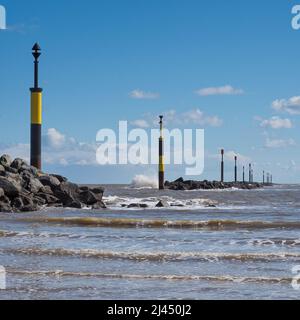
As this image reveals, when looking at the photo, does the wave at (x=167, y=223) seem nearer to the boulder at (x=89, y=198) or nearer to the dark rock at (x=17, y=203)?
Result: the dark rock at (x=17, y=203)

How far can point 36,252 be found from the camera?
10.4 meters

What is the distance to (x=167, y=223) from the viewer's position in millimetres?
16016

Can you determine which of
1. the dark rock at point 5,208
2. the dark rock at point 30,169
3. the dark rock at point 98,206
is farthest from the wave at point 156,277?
the dark rock at point 30,169

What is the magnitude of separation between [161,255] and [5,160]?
15.2 m

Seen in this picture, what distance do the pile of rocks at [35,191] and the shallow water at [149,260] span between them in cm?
361

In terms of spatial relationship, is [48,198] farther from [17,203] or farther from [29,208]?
[29,208]

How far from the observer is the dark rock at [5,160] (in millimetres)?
23430

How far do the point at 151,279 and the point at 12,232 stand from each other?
18.7 feet

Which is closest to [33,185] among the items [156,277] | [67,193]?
[67,193]

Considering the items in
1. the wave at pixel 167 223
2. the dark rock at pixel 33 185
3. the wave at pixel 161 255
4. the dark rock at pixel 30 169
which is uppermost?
the dark rock at pixel 30 169

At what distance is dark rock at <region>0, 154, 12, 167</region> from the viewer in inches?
922

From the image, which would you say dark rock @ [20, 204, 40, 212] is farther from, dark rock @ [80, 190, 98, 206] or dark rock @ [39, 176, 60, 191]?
dark rock @ [80, 190, 98, 206]

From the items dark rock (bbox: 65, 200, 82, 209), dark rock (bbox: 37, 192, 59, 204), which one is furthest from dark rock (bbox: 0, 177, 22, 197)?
dark rock (bbox: 65, 200, 82, 209)
